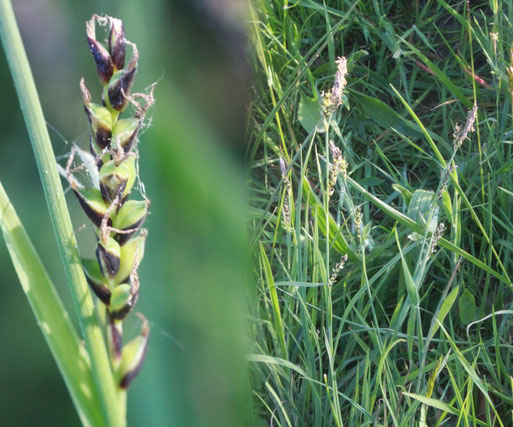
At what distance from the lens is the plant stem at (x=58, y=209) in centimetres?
20

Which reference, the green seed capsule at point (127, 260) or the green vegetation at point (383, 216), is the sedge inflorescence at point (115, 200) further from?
the green vegetation at point (383, 216)

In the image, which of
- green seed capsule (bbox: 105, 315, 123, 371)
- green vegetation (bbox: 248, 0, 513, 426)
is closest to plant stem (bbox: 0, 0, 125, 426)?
green seed capsule (bbox: 105, 315, 123, 371)

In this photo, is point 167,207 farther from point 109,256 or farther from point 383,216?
point 383,216

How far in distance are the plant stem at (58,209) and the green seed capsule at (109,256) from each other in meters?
0.02

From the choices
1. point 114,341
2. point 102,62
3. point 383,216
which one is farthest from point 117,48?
point 383,216

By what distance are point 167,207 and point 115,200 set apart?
0.16 ft

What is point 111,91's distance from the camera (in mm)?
201

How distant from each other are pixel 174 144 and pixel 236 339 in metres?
0.11

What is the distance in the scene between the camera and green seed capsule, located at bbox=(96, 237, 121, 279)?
21cm

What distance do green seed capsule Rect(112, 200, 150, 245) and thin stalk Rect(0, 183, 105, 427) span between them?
5 centimetres

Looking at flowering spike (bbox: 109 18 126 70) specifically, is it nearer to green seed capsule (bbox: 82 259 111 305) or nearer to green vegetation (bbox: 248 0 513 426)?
green seed capsule (bbox: 82 259 111 305)

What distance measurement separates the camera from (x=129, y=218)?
218 millimetres

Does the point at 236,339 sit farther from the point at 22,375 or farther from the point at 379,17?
the point at 379,17

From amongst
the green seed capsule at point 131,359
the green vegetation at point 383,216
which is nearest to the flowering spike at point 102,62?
the green seed capsule at point 131,359
